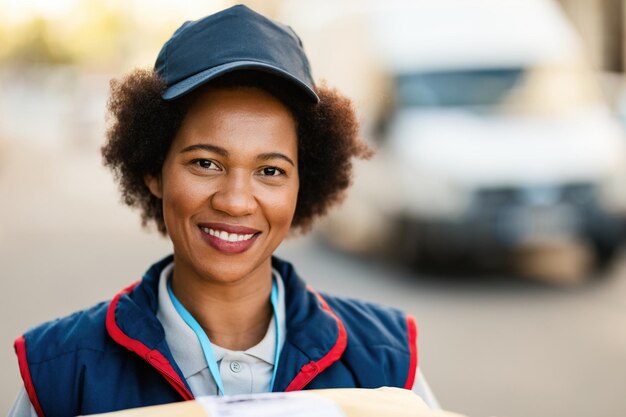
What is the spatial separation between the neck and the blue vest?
0.08 m

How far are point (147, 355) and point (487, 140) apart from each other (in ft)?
20.9

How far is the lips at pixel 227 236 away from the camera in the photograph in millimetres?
2268

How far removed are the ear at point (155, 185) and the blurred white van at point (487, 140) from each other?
551 cm

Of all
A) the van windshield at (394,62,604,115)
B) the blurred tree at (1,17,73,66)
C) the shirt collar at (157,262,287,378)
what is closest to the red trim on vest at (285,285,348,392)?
the shirt collar at (157,262,287,378)

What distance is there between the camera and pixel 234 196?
2.23 m

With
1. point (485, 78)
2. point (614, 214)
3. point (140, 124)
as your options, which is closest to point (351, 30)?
point (485, 78)

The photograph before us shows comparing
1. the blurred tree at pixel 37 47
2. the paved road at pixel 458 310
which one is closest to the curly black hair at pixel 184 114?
the paved road at pixel 458 310

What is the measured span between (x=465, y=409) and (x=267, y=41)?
354 centimetres

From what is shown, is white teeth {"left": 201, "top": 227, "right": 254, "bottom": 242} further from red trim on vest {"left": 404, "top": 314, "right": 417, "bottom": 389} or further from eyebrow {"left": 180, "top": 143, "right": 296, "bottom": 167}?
red trim on vest {"left": 404, "top": 314, "right": 417, "bottom": 389}

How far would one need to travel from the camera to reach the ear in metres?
2.55

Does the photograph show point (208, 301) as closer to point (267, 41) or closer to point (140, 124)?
point (140, 124)

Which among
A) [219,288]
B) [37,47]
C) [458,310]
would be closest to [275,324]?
[219,288]

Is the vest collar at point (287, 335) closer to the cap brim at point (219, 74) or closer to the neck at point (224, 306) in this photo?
the neck at point (224, 306)

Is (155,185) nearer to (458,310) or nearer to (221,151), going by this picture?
(221,151)
